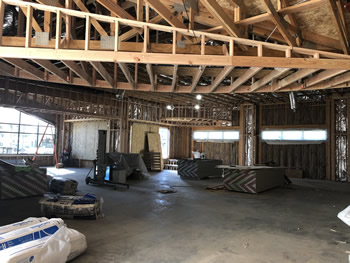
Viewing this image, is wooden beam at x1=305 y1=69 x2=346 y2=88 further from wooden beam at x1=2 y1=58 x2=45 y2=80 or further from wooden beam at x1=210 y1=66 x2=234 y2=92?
wooden beam at x1=2 y1=58 x2=45 y2=80

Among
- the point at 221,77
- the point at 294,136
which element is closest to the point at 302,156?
the point at 294,136

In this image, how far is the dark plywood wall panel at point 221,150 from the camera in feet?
57.0

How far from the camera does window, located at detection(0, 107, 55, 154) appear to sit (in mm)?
15664

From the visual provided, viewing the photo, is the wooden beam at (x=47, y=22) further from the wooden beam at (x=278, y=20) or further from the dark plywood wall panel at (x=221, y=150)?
the dark plywood wall panel at (x=221, y=150)

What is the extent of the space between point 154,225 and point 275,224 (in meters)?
2.65

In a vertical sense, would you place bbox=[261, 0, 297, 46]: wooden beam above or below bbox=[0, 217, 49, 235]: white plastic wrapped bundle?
above

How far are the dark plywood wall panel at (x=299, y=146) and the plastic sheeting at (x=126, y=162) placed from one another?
8.07m

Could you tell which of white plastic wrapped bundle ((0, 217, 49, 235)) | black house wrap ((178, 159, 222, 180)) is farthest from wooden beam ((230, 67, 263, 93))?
black house wrap ((178, 159, 222, 180))

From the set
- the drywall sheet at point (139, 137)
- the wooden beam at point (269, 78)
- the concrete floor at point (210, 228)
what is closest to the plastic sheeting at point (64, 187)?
the concrete floor at point (210, 228)

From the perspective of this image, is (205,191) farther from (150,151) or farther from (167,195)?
(150,151)

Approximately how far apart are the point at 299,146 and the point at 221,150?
16.6ft

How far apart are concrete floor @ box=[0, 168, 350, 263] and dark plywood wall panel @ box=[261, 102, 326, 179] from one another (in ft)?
20.8

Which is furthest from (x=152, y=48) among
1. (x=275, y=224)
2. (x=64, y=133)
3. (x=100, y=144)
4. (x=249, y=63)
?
(x=64, y=133)

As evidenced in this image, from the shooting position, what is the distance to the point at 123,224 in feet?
17.3
